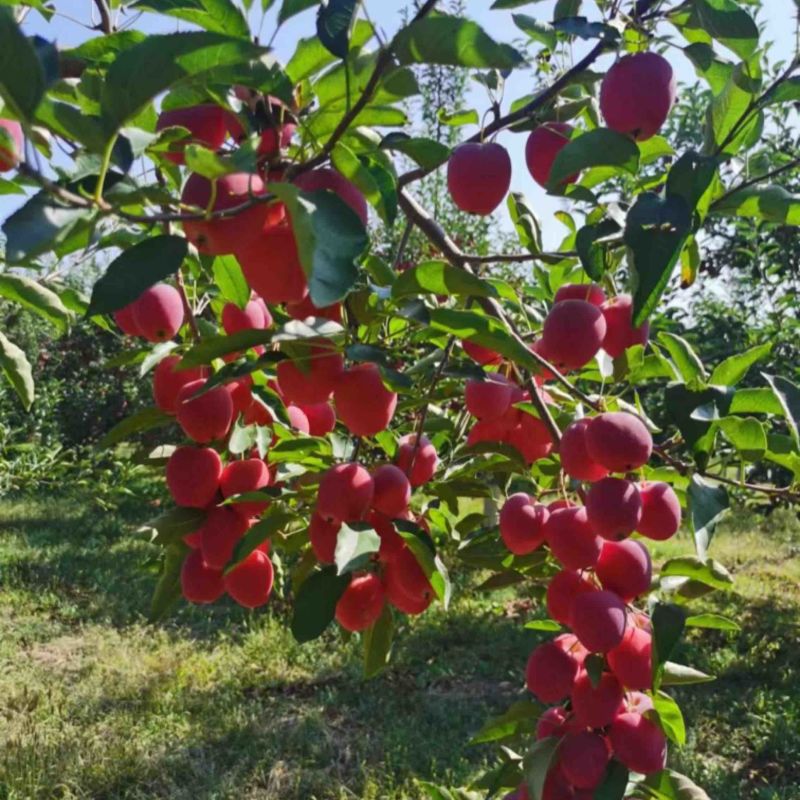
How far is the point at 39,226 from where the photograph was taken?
17.1 inches

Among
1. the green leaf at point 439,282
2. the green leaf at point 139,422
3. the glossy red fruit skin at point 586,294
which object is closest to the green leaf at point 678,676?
the glossy red fruit skin at point 586,294

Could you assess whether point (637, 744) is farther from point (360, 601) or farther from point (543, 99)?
point (543, 99)

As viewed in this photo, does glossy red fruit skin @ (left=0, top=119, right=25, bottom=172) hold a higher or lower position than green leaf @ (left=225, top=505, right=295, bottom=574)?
higher

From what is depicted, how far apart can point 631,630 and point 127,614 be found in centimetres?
406

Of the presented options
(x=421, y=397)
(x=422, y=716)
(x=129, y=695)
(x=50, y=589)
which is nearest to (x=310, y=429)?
(x=421, y=397)

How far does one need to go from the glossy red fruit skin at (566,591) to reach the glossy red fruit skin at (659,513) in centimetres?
9

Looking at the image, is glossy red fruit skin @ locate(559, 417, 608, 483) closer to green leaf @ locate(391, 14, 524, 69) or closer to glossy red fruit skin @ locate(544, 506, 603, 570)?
glossy red fruit skin @ locate(544, 506, 603, 570)

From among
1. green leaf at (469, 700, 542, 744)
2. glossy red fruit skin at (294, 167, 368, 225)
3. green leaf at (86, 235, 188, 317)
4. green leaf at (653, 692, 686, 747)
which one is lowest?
green leaf at (469, 700, 542, 744)

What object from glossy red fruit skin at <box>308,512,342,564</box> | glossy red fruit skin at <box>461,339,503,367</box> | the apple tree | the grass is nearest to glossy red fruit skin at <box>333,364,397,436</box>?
the apple tree

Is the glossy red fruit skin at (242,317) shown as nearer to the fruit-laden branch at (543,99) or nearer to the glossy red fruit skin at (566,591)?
the fruit-laden branch at (543,99)

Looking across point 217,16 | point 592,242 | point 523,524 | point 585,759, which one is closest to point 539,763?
point 585,759

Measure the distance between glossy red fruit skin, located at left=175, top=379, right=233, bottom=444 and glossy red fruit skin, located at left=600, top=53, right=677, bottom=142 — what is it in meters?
0.43

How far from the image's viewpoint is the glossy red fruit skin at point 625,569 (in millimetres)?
849

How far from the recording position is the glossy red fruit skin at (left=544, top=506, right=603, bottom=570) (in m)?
0.84
